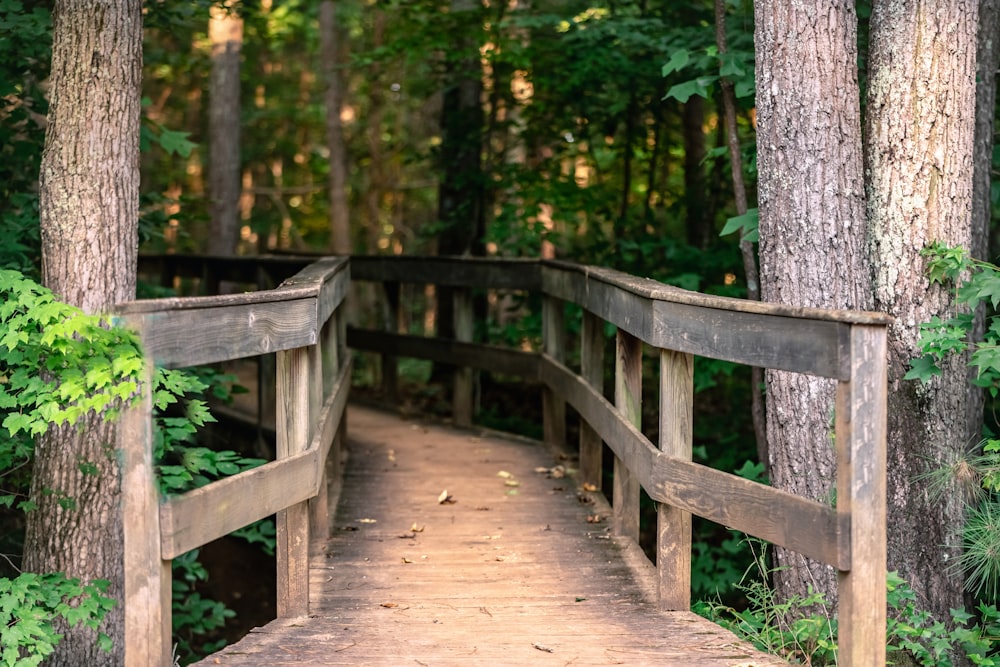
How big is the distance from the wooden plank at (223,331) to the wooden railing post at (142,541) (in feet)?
0.45

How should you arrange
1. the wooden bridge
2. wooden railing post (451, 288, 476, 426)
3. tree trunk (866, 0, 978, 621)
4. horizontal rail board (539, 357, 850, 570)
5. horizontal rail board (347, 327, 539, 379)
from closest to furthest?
the wooden bridge, horizontal rail board (539, 357, 850, 570), tree trunk (866, 0, 978, 621), horizontal rail board (347, 327, 539, 379), wooden railing post (451, 288, 476, 426)

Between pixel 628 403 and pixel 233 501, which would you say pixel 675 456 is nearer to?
pixel 628 403

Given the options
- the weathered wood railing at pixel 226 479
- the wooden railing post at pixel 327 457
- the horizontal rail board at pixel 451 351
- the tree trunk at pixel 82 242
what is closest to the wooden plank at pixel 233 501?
the weathered wood railing at pixel 226 479

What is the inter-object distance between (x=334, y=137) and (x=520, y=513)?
13.6m

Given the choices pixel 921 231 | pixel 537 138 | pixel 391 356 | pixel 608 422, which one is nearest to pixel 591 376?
pixel 608 422

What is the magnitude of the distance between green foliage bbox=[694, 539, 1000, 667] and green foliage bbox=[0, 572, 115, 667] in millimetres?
2825

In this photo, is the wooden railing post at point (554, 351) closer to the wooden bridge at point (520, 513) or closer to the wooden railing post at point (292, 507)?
the wooden bridge at point (520, 513)

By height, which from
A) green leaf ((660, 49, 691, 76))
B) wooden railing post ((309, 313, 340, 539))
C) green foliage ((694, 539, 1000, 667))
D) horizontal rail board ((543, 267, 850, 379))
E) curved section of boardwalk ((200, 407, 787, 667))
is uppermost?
green leaf ((660, 49, 691, 76))

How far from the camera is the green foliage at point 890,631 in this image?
158 inches

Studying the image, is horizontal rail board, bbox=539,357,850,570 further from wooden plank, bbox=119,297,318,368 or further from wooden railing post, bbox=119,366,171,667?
wooden railing post, bbox=119,366,171,667

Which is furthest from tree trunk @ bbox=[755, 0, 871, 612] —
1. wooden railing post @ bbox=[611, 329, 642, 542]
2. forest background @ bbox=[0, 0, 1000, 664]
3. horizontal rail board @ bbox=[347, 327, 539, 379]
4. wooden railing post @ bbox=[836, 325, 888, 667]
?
horizontal rail board @ bbox=[347, 327, 539, 379]

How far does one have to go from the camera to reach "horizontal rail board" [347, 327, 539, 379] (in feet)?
26.0

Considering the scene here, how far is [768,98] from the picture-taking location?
491cm

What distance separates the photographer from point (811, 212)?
4770 mm
